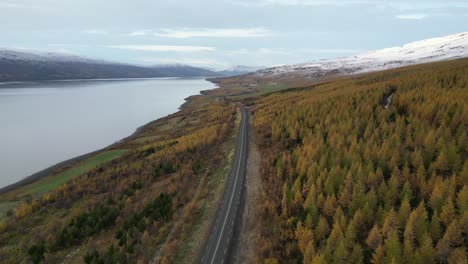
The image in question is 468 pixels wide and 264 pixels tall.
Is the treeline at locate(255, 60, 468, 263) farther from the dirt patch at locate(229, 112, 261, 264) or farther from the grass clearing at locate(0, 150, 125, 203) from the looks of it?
the grass clearing at locate(0, 150, 125, 203)

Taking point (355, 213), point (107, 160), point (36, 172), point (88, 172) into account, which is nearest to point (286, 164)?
point (355, 213)

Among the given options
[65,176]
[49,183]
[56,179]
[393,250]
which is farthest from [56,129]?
[393,250]

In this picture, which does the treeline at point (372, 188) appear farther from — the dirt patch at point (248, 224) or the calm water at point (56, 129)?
the calm water at point (56, 129)

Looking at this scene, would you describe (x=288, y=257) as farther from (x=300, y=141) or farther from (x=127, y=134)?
(x=127, y=134)

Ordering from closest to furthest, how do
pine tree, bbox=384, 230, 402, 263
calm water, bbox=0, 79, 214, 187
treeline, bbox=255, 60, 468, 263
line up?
pine tree, bbox=384, 230, 402, 263
treeline, bbox=255, 60, 468, 263
calm water, bbox=0, 79, 214, 187

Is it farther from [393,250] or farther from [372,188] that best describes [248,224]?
[393,250]

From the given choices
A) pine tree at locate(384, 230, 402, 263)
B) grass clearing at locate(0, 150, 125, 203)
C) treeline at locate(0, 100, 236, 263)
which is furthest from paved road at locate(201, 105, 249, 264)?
grass clearing at locate(0, 150, 125, 203)
